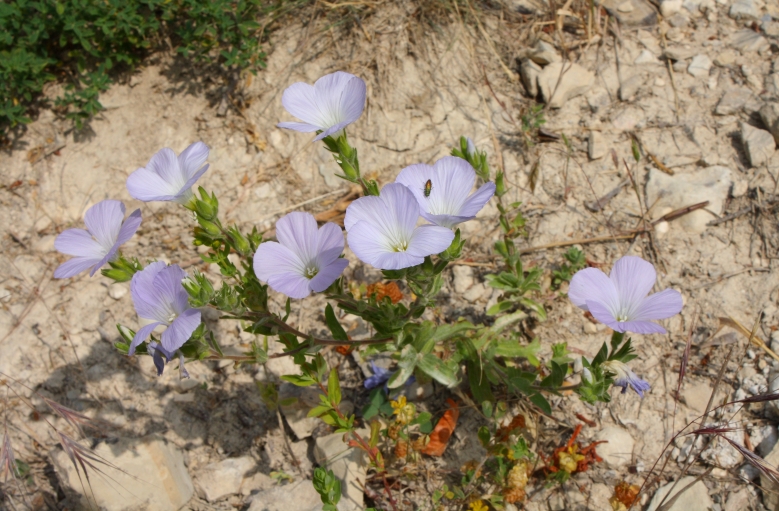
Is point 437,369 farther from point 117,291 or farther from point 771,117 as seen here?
point 771,117

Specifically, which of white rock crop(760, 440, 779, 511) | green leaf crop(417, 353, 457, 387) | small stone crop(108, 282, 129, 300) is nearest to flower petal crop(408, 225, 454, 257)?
green leaf crop(417, 353, 457, 387)

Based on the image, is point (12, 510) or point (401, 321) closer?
point (401, 321)

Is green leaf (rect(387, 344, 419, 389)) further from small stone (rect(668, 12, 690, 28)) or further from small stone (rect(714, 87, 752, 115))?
small stone (rect(668, 12, 690, 28))

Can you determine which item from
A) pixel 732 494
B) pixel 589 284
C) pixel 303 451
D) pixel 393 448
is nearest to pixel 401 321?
pixel 589 284

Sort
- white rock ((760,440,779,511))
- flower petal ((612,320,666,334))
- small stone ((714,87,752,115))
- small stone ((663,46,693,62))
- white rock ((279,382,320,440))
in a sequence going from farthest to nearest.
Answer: small stone ((663,46,693,62)) → small stone ((714,87,752,115)) → white rock ((279,382,320,440)) → white rock ((760,440,779,511)) → flower petal ((612,320,666,334))

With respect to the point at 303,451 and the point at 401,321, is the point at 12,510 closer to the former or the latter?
the point at 303,451

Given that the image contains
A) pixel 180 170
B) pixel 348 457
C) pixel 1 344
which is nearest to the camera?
pixel 180 170

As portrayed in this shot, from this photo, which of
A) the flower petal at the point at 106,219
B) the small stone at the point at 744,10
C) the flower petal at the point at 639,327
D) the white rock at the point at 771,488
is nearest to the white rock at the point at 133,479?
the flower petal at the point at 106,219
